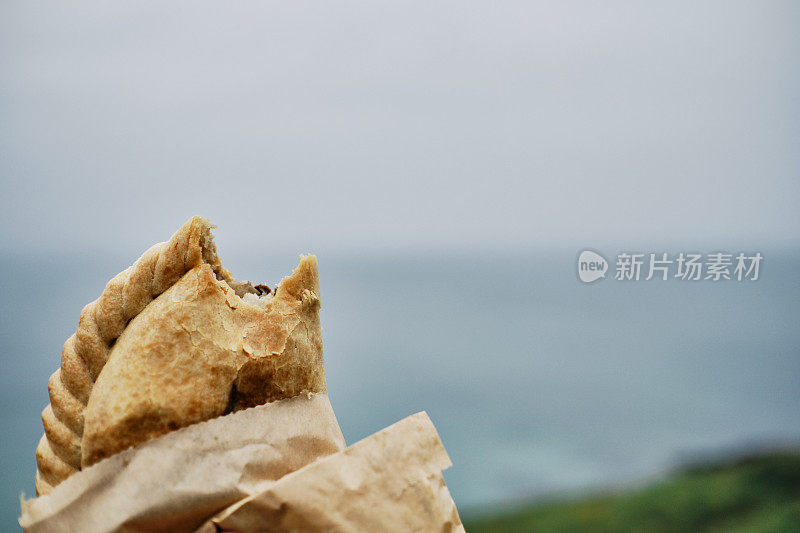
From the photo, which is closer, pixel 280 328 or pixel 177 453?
pixel 177 453

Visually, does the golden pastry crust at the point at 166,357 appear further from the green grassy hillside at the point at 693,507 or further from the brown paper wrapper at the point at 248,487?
the green grassy hillside at the point at 693,507

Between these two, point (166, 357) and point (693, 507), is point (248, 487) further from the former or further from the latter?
point (693, 507)

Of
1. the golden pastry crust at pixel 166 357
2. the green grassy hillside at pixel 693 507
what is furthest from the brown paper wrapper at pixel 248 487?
the green grassy hillside at pixel 693 507

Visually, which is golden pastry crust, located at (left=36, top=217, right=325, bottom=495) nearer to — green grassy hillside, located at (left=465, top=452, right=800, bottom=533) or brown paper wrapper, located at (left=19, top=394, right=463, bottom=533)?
brown paper wrapper, located at (left=19, top=394, right=463, bottom=533)

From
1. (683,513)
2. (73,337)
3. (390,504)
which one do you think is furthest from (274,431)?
(683,513)

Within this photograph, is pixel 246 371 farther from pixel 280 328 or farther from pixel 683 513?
pixel 683 513

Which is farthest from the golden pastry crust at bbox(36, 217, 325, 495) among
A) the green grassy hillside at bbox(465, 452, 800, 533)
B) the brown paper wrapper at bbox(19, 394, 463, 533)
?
the green grassy hillside at bbox(465, 452, 800, 533)
